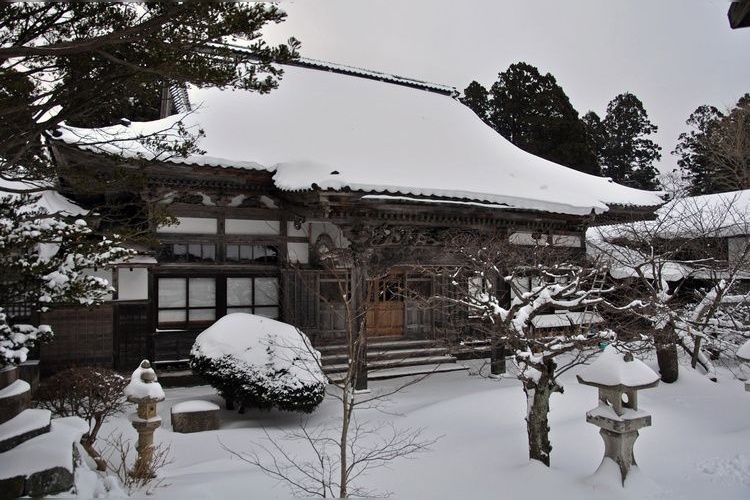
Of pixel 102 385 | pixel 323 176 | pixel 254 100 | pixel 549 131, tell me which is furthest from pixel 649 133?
pixel 102 385

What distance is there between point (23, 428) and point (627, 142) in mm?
32749

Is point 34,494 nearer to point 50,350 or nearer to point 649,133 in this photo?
point 50,350

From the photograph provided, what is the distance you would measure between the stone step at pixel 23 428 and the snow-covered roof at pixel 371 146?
4.38 meters

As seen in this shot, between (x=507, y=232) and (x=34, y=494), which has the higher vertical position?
(x=507, y=232)

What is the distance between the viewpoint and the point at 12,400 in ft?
15.6

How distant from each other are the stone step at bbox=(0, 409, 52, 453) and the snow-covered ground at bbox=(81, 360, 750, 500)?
0.74 m

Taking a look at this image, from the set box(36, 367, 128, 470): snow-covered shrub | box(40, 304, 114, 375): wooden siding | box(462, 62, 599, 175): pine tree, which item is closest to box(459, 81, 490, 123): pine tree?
box(462, 62, 599, 175): pine tree

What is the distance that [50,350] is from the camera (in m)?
8.43

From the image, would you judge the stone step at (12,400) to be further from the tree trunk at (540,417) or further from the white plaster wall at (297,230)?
the white plaster wall at (297,230)

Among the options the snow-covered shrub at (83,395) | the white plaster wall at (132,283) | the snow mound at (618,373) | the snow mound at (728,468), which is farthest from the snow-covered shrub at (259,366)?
the snow mound at (728,468)

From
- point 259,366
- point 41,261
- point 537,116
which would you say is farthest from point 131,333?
point 537,116

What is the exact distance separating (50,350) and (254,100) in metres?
6.93

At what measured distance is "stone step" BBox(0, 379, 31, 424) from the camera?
4.70 metres

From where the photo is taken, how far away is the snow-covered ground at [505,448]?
5305 mm
